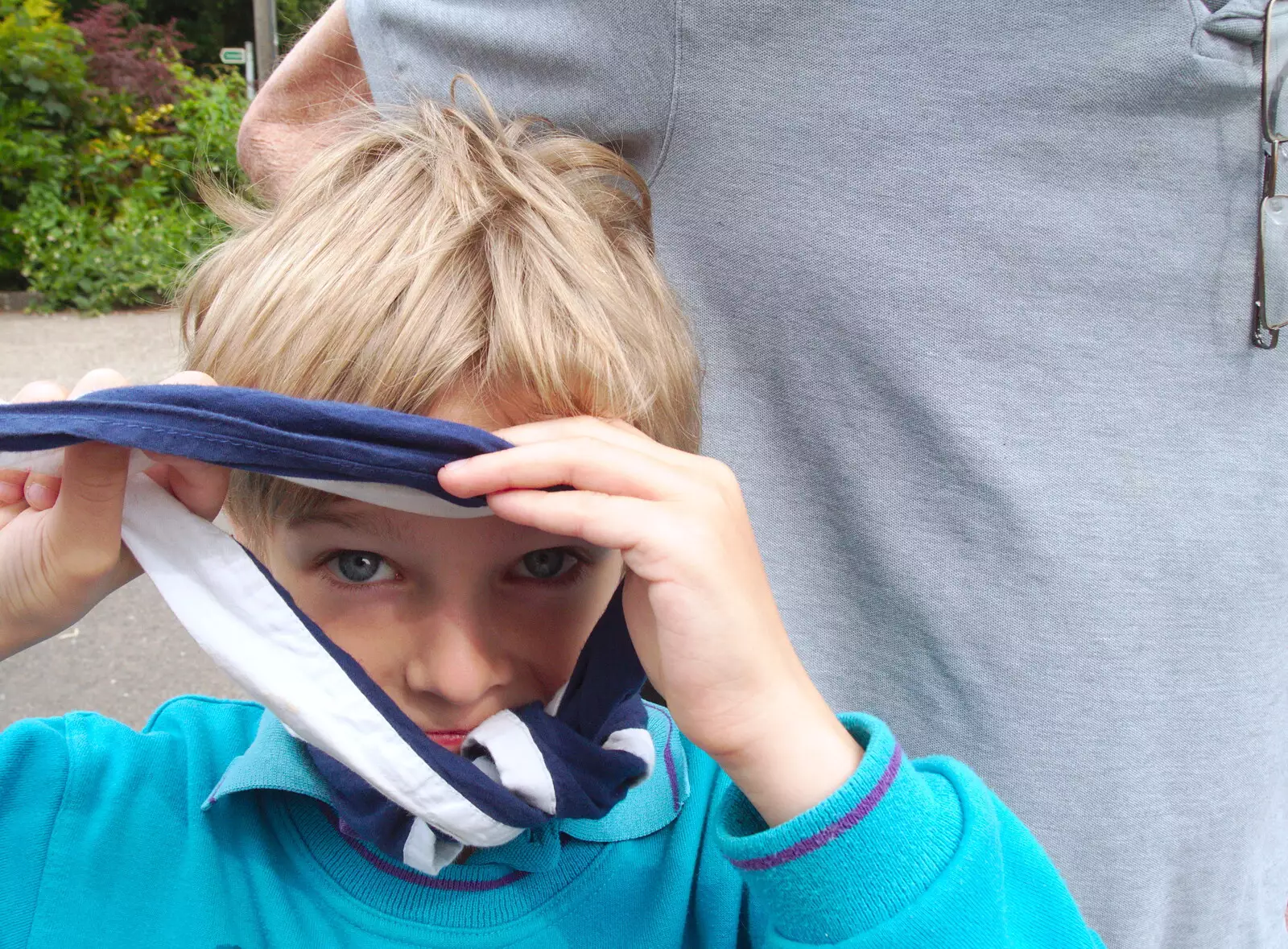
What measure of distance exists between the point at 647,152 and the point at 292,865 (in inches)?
40.0

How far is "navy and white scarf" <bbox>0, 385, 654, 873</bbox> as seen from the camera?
2.78 ft

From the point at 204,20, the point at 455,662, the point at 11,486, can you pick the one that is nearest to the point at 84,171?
the point at 204,20

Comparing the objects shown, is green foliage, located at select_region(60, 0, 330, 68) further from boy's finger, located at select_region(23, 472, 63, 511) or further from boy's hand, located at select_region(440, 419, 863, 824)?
boy's hand, located at select_region(440, 419, 863, 824)

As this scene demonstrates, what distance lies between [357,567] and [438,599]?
4.1 inches

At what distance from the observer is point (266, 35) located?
6.86 meters

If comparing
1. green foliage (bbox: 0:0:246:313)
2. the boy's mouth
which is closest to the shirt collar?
the boy's mouth

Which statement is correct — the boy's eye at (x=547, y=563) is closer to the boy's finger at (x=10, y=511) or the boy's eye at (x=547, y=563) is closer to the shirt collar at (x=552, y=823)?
the shirt collar at (x=552, y=823)

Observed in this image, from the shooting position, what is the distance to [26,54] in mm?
8750

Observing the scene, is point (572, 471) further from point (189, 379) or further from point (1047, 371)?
point (1047, 371)

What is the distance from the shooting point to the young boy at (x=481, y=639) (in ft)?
3.14

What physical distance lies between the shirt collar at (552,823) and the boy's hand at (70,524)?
26 centimetres

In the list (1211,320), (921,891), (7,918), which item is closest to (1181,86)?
(1211,320)

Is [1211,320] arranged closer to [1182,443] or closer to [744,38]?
[1182,443]

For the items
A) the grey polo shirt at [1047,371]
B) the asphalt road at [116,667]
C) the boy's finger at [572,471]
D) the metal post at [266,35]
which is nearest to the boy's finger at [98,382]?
the boy's finger at [572,471]
